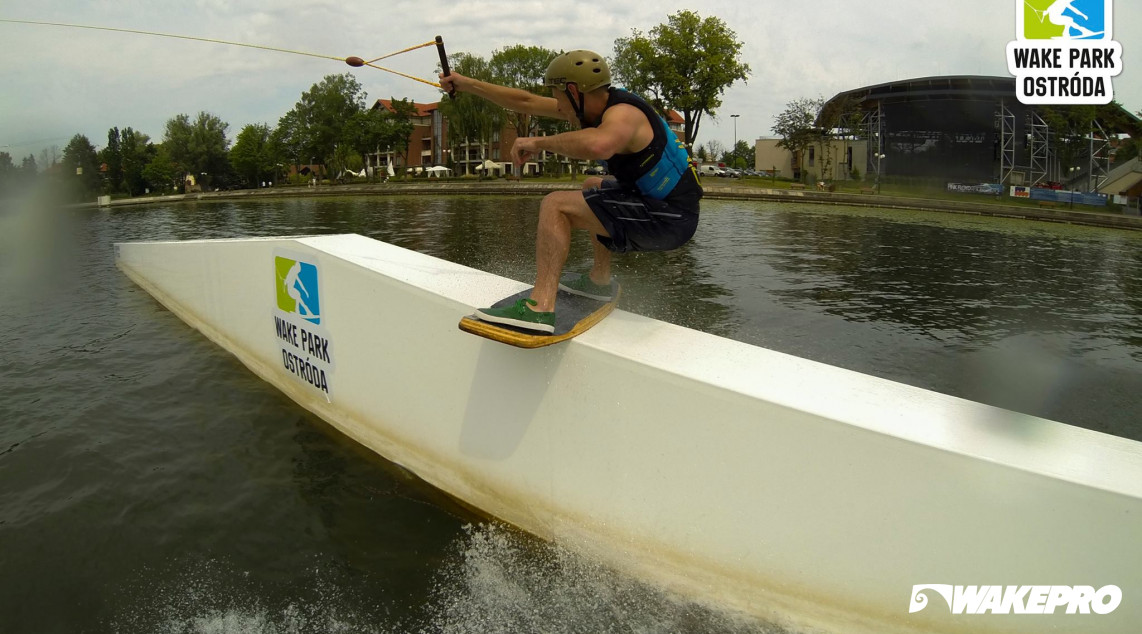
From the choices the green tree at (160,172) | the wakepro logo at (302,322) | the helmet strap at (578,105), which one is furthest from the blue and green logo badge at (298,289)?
the green tree at (160,172)

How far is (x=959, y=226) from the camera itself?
26.7m

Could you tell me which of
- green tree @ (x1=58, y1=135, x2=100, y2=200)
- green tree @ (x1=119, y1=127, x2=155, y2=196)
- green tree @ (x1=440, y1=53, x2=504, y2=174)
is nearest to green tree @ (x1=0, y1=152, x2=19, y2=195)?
green tree @ (x1=58, y1=135, x2=100, y2=200)

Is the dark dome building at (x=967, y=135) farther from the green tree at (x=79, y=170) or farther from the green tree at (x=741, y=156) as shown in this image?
the green tree at (x=79, y=170)

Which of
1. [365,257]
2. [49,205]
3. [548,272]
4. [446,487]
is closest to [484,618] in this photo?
[446,487]

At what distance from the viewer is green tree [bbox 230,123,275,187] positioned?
102 m

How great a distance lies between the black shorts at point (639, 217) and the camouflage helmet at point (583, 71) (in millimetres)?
694

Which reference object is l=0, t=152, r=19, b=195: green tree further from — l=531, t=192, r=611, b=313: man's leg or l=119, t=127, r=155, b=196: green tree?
l=119, t=127, r=155, b=196: green tree

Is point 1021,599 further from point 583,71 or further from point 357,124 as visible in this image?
point 357,124

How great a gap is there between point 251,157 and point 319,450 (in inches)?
4359

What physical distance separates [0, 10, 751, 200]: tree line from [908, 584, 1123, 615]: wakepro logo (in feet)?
190

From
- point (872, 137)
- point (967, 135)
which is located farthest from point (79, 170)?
point (967, 135)

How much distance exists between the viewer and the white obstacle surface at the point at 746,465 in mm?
2830

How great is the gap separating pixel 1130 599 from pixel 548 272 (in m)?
3.27

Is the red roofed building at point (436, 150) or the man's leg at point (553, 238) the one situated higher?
the red roofed building at point (436, 150)
